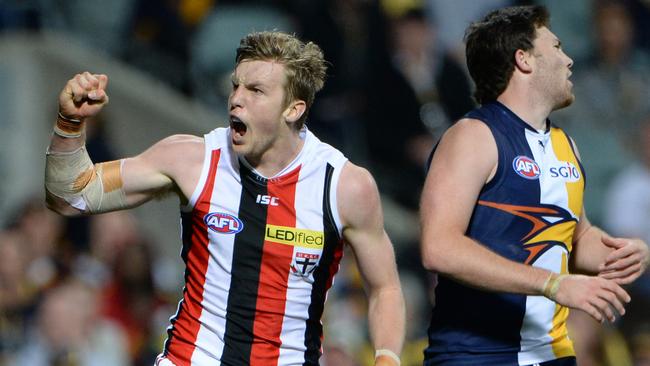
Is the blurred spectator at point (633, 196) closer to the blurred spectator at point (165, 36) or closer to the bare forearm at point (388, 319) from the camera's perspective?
the blurred spectator at point (165, 36)

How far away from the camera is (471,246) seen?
4.36m

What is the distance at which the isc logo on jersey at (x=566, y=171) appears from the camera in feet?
15.4

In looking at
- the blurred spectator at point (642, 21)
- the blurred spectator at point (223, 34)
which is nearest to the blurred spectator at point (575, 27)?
the blurred spectator at point (642, 21)

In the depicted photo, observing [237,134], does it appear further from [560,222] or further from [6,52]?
[6,52]

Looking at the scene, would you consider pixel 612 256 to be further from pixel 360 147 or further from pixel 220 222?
pixel 360 147

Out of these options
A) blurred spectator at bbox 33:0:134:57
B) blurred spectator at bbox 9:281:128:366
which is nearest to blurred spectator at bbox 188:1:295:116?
blurred spectator at bbox 33:0:134:57

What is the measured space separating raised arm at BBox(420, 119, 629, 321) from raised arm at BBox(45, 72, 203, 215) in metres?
0.94

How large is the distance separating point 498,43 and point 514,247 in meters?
0.85

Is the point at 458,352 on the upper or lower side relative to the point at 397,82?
lower

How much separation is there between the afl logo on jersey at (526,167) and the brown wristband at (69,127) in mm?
1659

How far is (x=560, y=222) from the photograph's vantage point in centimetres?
468

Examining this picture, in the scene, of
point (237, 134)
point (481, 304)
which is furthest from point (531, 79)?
point (237, 134)

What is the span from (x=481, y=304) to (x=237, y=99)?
1254 mm

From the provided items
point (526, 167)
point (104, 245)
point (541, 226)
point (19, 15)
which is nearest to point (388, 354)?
point (541, 226)
